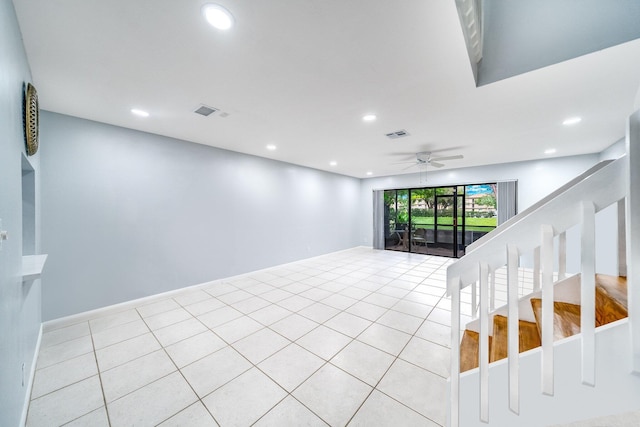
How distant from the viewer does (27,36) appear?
1630 mm

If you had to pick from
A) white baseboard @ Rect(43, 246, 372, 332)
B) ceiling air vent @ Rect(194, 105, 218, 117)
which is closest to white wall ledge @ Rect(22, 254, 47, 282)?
white baseboard @ Rect(43, 246, 372, 332)

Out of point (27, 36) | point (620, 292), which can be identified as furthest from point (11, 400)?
point (620, 292)

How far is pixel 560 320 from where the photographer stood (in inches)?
55.9

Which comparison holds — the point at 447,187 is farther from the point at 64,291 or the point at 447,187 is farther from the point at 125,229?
the point at 64,291

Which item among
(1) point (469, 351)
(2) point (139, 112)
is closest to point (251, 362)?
(1) point (469, 351)

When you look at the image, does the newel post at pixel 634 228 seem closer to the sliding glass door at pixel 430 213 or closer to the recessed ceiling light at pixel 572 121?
the recessed ceiling light at pixel 572 121

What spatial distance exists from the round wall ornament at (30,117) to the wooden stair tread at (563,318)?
3.96 m

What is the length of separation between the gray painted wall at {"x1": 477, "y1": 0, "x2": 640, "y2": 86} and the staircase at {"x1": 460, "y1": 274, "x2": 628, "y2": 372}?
1.76m

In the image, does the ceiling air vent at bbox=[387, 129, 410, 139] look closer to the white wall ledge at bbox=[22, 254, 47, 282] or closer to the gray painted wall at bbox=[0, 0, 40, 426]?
the gray painted wall at bbox=[0, 0, 40, 426]

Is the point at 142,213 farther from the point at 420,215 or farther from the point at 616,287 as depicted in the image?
the point at 420,215

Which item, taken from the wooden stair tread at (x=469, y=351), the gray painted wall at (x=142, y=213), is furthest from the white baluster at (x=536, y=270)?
the gray painted wall at (x=142, y=213)

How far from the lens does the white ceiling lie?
1.46 meters

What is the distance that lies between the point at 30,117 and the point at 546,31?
435 cm

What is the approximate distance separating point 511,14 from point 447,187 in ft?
16.3
